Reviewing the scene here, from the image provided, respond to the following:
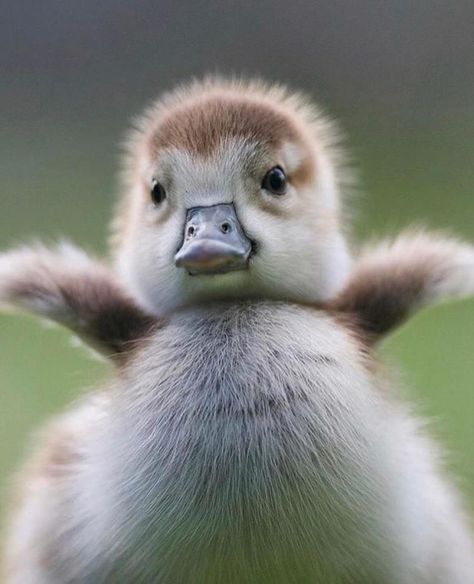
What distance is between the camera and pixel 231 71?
2.68 meters

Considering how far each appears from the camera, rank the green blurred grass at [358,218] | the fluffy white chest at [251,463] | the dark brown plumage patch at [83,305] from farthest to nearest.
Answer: the green blurred grass at [358,218]
the dark brown plumage patch at [83,305]
the fluffy white chest at [251,463]

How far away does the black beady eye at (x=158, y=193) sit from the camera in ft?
3.15

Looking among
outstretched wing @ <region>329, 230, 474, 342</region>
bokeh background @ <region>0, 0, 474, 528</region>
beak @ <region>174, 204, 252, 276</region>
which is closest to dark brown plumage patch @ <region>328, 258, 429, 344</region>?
outstretched wing @ <region>329, 230, 474, 342</region>

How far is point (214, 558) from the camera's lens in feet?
2.83

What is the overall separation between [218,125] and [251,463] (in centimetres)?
25

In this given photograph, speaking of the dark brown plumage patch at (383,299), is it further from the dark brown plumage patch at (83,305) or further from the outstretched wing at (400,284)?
the dark brown plumage patch at (83,305)

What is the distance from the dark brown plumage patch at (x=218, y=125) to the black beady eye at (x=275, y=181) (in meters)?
0.02

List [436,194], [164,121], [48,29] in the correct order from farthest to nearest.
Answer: [48,29]
[436,194]
[164,121]

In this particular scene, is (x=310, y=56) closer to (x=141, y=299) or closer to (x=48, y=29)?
(x=48, y=29)

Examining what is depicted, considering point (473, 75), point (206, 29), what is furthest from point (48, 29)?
point (473, 75)

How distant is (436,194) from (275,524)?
172 centimetres

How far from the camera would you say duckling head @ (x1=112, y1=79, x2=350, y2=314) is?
92 cm

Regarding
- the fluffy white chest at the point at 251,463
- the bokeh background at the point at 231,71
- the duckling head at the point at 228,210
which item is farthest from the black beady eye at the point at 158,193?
the bokeh background at the point at 231,71

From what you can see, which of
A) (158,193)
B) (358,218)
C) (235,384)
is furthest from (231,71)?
(235,384)
